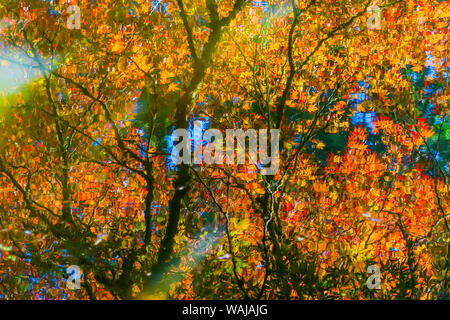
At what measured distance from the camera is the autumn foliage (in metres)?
4.81

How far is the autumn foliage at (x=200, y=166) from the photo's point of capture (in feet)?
15.8

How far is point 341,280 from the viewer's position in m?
4.46

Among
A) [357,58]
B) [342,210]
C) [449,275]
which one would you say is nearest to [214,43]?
[449,275]

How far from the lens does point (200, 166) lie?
930 cm

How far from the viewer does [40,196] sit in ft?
28.7

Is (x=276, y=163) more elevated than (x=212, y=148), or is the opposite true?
(x=212, y=148)

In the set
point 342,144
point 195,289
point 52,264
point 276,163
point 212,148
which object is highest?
point 342,144
